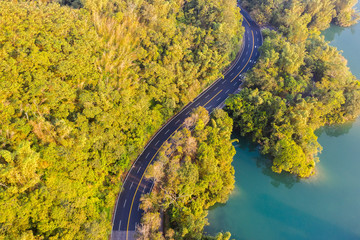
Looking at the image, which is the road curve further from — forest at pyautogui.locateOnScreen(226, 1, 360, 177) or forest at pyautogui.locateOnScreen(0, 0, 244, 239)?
forest at pyautogui.locateOnScreen(226, 1, 360, 177)

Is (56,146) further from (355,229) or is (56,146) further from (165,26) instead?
(355,229)

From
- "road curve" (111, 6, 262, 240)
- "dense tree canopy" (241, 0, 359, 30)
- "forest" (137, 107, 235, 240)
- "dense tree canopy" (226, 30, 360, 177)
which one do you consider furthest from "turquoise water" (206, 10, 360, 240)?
Result: "dense tree canopy" (241, 0, 359, 30)

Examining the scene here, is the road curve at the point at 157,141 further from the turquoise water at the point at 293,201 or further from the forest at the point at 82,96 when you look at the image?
the turquoise water at the point at 293,201

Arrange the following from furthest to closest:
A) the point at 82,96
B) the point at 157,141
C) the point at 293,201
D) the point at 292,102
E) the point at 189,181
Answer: the point at 292,102 → the point at 157,141 → the point at 293,201 → the point at 189,181 → the point at 82,96

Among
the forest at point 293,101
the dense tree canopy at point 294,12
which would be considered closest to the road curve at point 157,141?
the forest at point 293,101

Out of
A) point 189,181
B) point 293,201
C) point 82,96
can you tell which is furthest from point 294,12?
point 82,96

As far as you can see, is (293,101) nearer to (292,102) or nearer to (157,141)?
(292,102)

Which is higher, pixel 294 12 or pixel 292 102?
pixel 294 12
